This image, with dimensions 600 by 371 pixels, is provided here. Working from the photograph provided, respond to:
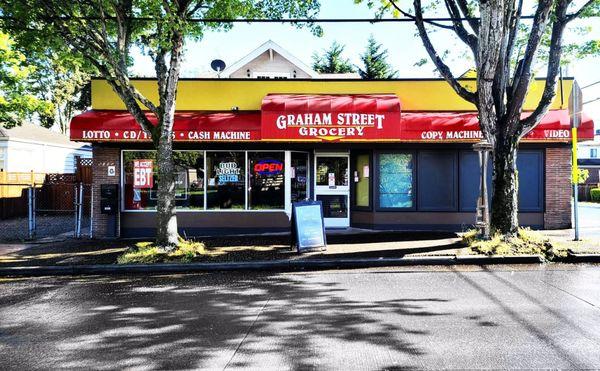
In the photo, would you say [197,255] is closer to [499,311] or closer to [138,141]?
[138,141]

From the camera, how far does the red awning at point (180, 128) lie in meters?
12.4

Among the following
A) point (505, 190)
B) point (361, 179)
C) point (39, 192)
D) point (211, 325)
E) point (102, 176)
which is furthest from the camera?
point (39, 192)

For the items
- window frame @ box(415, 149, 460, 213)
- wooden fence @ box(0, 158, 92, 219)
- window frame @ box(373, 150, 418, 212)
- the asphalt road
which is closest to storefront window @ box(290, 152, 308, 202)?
window frame @ box(373, 150, 418, 212)

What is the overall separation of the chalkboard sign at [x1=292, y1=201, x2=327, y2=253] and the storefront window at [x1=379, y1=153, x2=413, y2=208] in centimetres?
361

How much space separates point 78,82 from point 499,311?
3923cm

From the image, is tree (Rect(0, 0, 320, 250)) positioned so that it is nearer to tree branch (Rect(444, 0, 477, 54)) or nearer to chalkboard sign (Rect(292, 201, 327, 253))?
chalkboard sign (Rect(292, 201, 327, 253))

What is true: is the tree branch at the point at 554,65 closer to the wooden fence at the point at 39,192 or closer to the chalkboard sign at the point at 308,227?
the chalkboard sign at the point at 308,227

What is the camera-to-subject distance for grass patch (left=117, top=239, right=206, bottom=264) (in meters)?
9.80

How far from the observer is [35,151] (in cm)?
2772

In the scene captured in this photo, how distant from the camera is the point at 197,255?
10.3 m

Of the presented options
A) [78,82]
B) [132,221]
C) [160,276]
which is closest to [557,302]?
[160,276]

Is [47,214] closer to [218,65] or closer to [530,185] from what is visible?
[218,65]

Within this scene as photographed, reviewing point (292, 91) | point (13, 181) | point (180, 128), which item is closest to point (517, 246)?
point (292, 91)

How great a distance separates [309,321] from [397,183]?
8622 mm
